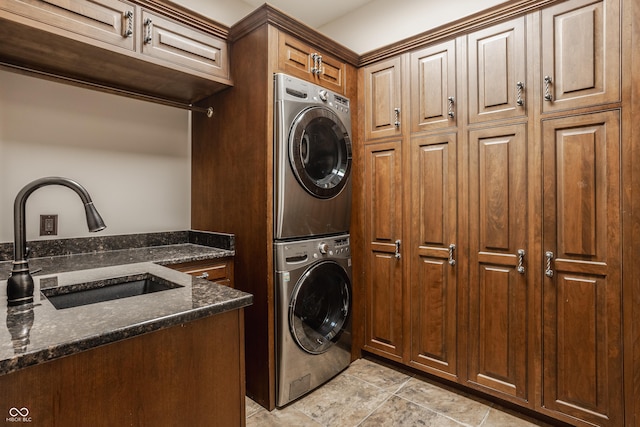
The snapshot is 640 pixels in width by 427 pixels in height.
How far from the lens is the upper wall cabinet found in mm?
1566

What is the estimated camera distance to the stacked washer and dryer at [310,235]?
2027 mm

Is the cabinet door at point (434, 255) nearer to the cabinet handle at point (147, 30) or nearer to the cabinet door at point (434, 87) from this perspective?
the cabinet door at point (434, 87)

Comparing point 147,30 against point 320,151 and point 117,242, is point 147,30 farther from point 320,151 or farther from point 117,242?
point 117,242

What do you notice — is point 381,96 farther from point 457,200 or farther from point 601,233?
point 601,233

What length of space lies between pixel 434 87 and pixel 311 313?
1.65 m

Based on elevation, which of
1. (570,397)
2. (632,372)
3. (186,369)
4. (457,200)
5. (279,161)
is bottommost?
(570,397)

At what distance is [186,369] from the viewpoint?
3.11 ft

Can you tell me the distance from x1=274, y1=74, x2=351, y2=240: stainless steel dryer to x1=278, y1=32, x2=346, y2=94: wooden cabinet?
0.09 metres

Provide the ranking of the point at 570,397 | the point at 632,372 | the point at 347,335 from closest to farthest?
the point at 632,372 < the point at 570,397 < the point at 347,335

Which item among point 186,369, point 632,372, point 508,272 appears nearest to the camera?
point 186,369

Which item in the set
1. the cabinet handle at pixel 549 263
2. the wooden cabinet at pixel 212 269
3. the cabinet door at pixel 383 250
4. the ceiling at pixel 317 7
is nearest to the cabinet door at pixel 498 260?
the cabinet handle at pixel 549 263

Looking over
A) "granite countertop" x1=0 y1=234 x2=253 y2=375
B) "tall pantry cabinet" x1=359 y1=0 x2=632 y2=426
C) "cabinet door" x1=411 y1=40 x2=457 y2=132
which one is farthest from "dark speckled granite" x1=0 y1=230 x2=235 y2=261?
"cabinet door" x1=411 y1=40 x2=457 y2=132

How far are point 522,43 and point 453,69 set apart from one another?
0.37 m

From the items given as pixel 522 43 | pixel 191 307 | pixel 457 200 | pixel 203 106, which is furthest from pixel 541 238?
pixel 203 106
